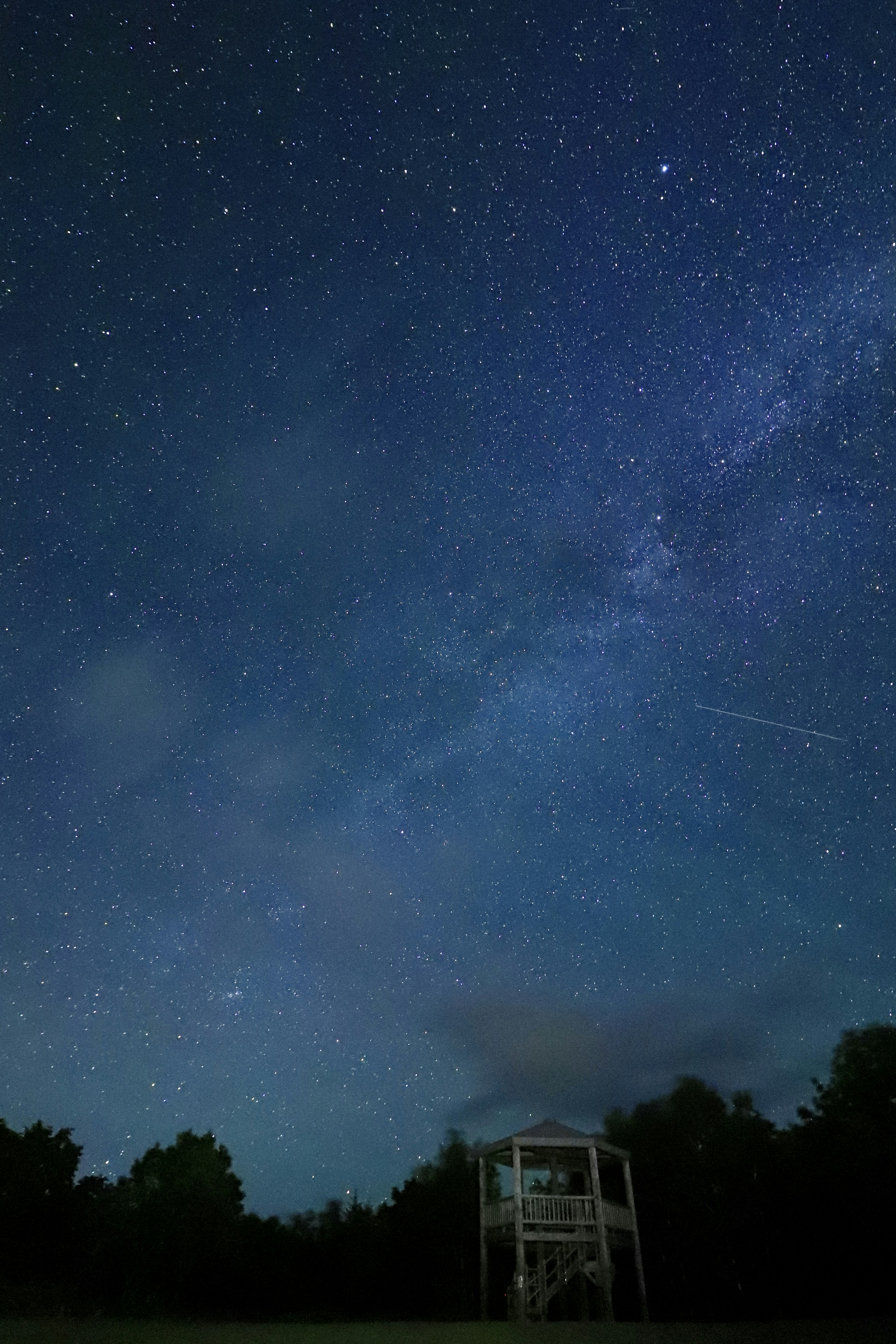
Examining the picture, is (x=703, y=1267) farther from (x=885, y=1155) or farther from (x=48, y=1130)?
(x=48, y=1130)

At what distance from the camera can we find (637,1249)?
24.6 meters

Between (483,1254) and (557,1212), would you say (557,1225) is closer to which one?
(557,1212)

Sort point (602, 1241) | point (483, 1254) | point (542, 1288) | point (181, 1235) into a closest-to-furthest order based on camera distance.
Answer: point (602, 1241)
point (542, 1288)
point (483, 1254)
point (181, 1235)

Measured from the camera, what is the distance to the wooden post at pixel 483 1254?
24047 mm

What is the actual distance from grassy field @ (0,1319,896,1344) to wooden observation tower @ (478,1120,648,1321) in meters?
2.39

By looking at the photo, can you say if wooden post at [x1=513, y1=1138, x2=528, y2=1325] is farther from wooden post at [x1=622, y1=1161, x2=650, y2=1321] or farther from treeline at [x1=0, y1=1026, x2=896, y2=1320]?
treeline at [x1=0, y1=1026, x2=896, y2=1320]

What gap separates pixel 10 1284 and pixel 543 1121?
16035 mm

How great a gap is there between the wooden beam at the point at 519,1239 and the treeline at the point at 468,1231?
574cm

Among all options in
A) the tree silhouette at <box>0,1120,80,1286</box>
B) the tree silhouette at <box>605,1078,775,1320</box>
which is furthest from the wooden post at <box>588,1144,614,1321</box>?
the tree silhouette at <box>0,1120,80,1286</box>

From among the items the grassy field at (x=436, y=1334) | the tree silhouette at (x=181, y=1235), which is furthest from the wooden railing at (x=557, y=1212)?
the tree silhouette at (x=181, y=1235)

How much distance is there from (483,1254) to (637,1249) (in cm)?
391

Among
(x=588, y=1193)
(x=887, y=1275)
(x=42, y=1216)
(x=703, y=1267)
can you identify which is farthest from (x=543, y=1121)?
(x=42, y=1216)

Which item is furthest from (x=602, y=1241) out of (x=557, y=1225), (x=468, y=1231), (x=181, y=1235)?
(x=181, y=1235)

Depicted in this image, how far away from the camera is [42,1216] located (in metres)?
30.4
